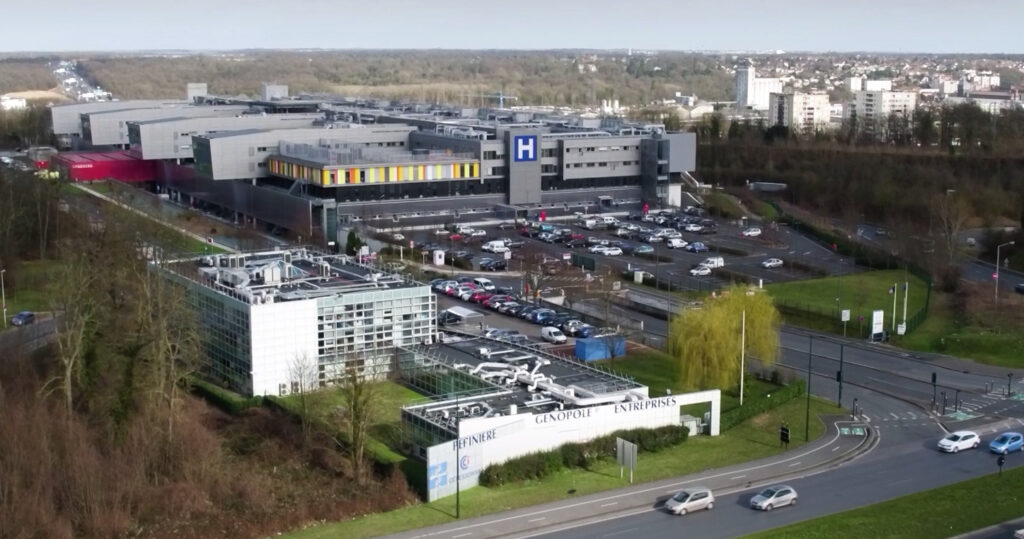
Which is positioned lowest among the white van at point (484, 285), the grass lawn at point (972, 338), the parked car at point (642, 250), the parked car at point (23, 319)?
the grass lawn at point (972, 338)

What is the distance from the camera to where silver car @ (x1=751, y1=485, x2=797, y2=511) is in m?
13.4

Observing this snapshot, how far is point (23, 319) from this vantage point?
73.6ft

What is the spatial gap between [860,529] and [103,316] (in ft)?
35.0

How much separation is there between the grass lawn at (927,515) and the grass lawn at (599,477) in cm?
224

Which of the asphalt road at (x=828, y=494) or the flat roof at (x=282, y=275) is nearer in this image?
the asphalt road at (x=828, y=494)

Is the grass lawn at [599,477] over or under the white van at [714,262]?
under

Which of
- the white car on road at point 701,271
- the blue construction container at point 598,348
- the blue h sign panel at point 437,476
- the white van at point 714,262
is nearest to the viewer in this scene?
the blue h sign panel at point 437,476

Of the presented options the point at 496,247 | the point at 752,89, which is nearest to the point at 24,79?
the point at 752,89

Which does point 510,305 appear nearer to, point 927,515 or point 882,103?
point 927,515

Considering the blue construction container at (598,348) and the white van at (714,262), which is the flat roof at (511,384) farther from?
the white van at (714,262)

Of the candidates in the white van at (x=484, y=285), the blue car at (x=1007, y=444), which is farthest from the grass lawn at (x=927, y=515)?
the white van at (x=484, y=285)

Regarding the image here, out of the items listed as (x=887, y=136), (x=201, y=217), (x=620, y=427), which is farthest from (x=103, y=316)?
(x=887, y=136)

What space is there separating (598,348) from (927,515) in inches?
305

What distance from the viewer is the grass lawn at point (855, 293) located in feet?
78.7
